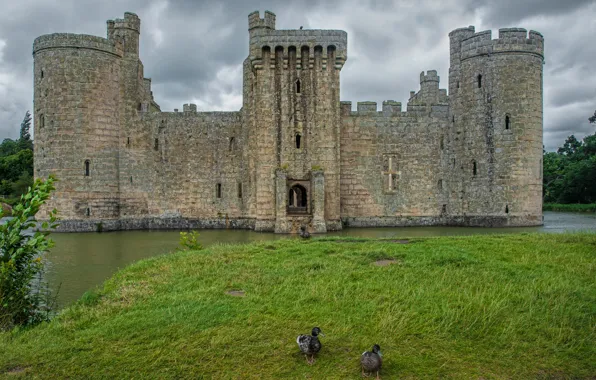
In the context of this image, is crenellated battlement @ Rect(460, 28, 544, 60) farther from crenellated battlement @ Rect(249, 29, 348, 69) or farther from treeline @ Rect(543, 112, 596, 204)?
treeline @ Rect(543, 112, 596, 204)

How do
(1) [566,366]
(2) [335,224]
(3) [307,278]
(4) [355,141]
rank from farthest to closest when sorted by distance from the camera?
1. (4) [355,141]
2. (2) [335,224]
3. (3) [307,278]
4. (1) [566,366]

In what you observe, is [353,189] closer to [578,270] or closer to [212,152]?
[212,152]

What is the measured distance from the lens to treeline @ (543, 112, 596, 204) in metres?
49.5

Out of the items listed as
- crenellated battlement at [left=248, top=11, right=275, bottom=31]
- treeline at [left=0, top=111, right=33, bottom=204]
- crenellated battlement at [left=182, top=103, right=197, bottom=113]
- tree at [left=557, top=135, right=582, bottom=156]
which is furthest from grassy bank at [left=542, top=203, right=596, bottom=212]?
treeline at [left=0, top=111, right=33, bottom=204]

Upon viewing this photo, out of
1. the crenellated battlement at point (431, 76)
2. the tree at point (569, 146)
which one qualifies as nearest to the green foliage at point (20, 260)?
the crenellated battlement at point (431, 76)

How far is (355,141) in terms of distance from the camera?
27719 millimetres

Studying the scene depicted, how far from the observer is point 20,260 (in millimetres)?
7477

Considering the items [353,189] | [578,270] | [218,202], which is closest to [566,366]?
[578,270]

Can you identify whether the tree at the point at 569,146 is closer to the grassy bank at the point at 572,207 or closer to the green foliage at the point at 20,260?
the grassy bank at the point at 572,207

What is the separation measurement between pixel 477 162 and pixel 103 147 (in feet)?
65.7

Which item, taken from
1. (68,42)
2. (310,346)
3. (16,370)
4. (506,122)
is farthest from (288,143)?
(16,370)

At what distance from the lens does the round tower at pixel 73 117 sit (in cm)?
2541

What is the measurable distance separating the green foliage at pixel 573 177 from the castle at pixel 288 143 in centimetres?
2805

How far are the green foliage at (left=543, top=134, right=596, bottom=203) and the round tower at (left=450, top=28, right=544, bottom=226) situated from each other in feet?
91.1
